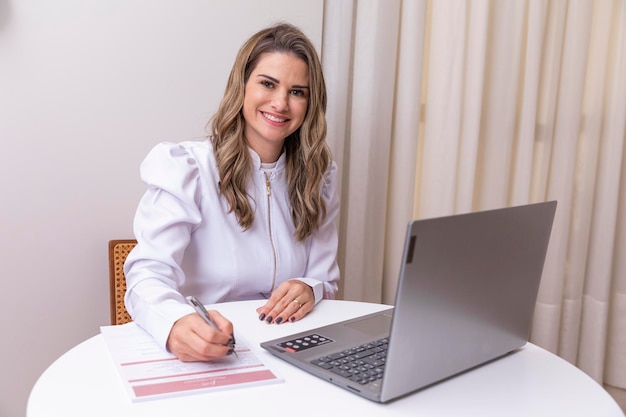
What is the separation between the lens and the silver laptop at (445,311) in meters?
0.83

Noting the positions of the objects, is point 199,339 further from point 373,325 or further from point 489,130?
point 489,130

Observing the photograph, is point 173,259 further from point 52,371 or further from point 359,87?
point 359,87

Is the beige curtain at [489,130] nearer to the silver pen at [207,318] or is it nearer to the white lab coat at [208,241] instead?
the white lab coat at [208,241]

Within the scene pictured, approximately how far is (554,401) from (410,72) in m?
1.48

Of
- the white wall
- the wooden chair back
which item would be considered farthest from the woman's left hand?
the white wall

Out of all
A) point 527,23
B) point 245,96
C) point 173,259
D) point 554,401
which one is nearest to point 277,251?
point 173,259

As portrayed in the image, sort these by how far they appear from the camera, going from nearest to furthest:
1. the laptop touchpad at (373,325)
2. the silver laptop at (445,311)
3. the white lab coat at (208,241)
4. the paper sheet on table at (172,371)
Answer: the silver laptop at (445,311) < the paper sheet on table at (172,371) < the laptop touchpad at (373,325) < the white lab coat at (208,241)

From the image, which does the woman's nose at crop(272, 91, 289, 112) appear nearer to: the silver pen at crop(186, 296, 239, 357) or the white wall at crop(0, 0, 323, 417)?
the white wall at crop(0, 0, 323, 417)

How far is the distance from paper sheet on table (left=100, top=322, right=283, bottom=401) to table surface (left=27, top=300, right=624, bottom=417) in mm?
15

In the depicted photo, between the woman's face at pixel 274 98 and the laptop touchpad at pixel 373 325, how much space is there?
61 cm

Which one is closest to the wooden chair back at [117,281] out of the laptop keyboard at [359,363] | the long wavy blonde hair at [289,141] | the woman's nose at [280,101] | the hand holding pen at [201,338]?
the long wavy blonde hair at [289,141]

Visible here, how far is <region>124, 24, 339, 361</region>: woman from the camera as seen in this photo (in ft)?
4.81

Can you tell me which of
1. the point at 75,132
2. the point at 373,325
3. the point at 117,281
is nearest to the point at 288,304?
the point at 373,325

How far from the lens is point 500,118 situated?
2264mm
